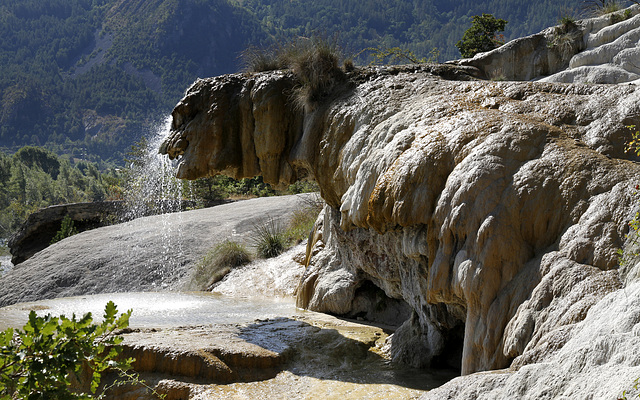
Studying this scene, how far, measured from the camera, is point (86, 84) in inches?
6314

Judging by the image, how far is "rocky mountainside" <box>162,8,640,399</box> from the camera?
326 centimetres

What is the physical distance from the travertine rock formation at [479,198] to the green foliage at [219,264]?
518cm

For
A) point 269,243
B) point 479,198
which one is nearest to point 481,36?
point 269,243

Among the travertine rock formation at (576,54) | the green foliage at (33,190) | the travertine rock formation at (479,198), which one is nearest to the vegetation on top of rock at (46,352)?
the travertine rock formation at (479,198)

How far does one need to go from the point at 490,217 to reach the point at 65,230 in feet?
60.9

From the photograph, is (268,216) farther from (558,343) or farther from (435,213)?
(558,343)

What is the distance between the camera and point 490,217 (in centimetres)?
419

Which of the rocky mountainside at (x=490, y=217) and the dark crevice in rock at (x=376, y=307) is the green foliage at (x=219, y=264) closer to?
the rocky mountainside at (x=490, y=217)

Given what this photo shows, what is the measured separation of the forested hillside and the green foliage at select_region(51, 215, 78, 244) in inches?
4601

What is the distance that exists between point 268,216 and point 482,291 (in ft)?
37.1

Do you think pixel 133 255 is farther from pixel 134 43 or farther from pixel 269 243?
pixel 134 43

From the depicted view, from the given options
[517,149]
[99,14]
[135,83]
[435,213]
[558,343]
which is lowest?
[558,343]

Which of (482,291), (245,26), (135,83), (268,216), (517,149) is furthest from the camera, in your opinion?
(245,26)

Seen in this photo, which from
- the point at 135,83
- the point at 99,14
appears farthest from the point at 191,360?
the point at 99,14
